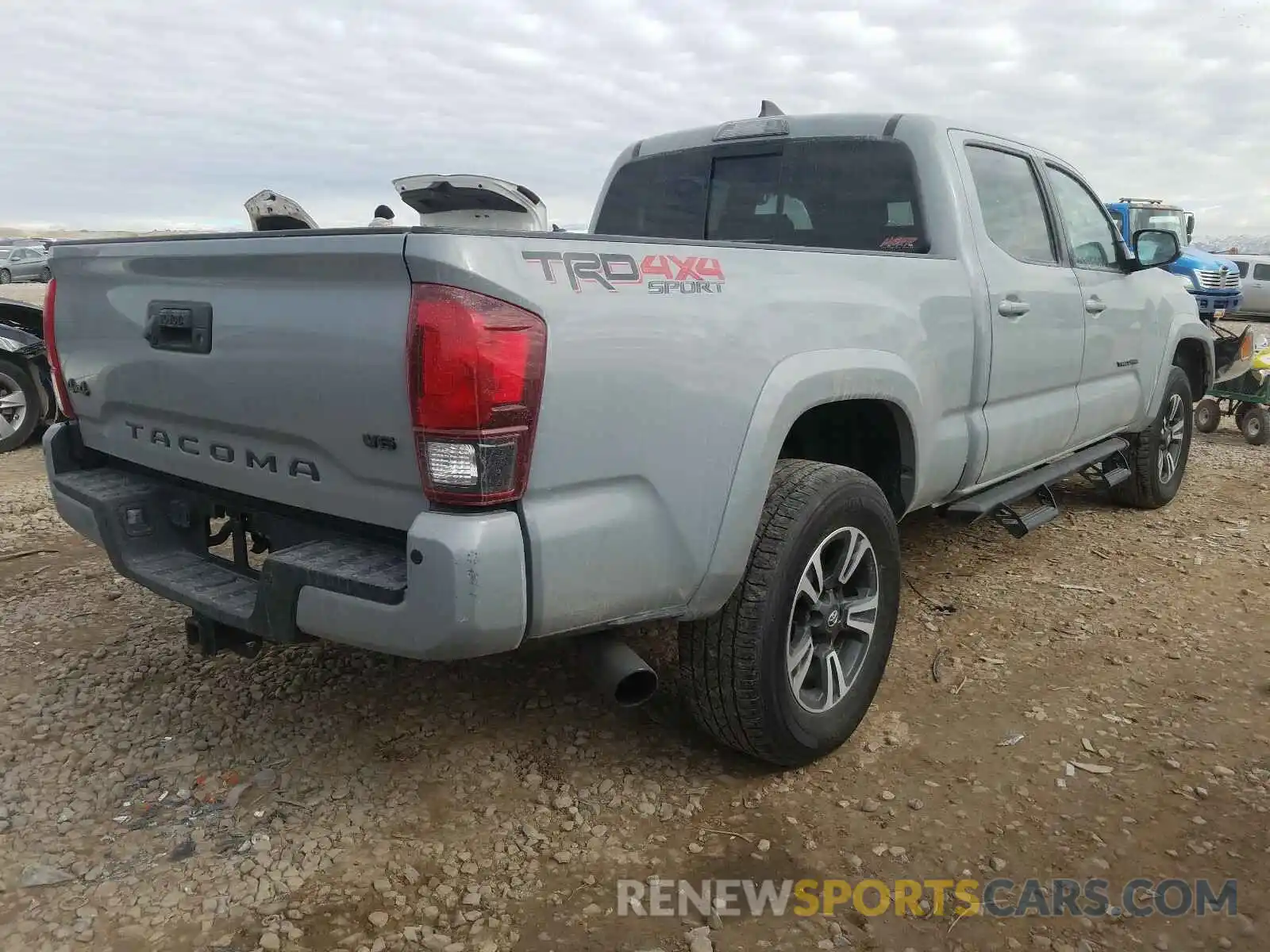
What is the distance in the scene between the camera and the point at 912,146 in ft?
11.3

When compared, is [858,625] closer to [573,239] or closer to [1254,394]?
[573,239]

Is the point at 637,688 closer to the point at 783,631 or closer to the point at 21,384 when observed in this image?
the point at 783,631

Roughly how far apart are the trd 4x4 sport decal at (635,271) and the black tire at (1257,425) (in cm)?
763

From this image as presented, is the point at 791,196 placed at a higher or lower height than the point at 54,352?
higher

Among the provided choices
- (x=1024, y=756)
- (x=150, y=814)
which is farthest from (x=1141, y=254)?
(x=150, y=814)

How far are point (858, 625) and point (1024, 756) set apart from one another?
2.19ft

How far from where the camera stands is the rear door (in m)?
3.57

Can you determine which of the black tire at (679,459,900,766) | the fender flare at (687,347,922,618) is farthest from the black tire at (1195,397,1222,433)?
the fender flare at (687,347,922,618)

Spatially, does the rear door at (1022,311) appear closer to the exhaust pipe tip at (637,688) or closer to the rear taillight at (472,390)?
the exhaust pipe tip at (637,688)

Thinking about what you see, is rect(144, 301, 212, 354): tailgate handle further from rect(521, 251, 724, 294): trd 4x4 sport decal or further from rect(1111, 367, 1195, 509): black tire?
rect(1111, 367, 1195, 509): black tire

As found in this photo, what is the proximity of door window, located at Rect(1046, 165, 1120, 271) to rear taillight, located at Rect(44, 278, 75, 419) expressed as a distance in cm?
401

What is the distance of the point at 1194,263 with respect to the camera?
734 inches

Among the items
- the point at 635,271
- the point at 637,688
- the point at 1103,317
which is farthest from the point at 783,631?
the point at 1103,317

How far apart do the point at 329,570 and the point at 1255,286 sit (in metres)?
24.1
